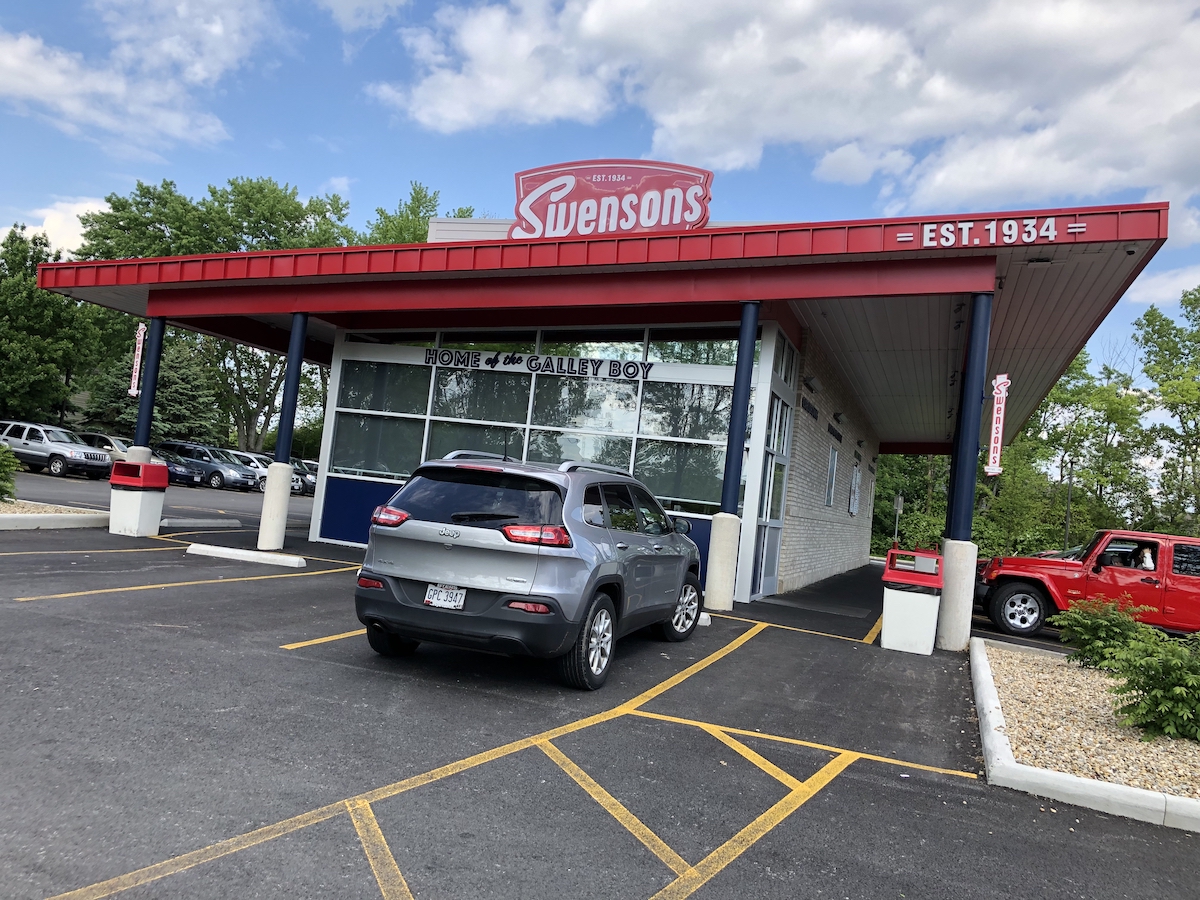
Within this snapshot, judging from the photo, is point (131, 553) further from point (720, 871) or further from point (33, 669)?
point (720, 871)

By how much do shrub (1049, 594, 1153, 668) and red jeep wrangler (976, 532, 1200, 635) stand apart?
8.90 ft

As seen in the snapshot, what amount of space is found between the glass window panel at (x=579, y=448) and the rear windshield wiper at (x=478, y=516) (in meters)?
7.05

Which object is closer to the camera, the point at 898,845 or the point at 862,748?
the point at 898,845

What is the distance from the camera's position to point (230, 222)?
35875 mm

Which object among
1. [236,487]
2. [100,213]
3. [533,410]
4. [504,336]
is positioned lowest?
[236,487]

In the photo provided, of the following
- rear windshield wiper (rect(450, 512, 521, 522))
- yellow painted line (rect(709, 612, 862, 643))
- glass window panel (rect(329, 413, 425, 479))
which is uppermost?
glass window panel (rect(329, 413, 425, 479))

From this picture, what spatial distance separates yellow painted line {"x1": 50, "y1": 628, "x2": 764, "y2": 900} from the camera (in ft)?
9.30

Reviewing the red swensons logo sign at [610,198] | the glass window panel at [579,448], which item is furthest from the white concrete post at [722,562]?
the red swensons logo sign at [610,198]

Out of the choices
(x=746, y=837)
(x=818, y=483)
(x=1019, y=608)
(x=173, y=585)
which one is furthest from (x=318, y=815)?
(x=818, y=483)

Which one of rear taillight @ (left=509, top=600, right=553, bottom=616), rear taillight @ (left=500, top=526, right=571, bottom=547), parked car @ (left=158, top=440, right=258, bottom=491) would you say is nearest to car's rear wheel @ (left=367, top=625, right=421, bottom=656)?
rear taillight @ (left=509, top=600, right=553, bottom=616)

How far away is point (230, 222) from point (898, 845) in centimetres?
3874

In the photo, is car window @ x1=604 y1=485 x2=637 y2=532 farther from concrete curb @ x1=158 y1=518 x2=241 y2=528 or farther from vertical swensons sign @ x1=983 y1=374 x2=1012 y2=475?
concrete curb @ x1=158 y1=518 x2=241 y2=528

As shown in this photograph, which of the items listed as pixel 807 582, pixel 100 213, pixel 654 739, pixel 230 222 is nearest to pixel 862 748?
pixel 654 739

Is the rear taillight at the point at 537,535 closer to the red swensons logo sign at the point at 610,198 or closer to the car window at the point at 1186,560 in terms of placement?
the red swensons logo sign at the point at 610,198
